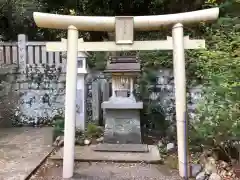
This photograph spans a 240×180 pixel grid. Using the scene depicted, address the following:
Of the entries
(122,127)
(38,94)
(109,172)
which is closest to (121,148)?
(122,127)

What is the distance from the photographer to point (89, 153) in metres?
5.84

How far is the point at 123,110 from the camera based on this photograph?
21.4 ft

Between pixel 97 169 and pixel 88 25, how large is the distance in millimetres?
2267

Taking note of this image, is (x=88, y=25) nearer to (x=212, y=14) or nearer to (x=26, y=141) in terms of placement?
(x=212, y=14)

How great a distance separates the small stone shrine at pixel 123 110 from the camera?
6445 millimetres

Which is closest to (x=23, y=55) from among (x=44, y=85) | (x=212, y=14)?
(x=44, y=85)

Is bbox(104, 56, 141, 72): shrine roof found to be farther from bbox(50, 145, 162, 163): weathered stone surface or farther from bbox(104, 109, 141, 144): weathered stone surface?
bbox(50, 145, 162, 163): weathered stone surface

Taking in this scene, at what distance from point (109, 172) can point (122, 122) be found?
172 centimetres

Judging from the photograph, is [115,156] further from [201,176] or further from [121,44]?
[121,44]

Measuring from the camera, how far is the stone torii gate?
4727 millimetres

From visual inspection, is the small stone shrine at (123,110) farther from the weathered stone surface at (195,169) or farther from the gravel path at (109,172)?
the weathered stone surface at (195,169)

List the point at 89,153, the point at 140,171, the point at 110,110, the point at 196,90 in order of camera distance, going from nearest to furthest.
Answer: the point at 140,171 → the point at 89,153 → the point at 110,110 → the point at 196,90

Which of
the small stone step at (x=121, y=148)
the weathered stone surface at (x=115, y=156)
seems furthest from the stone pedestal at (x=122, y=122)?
the weathered stone surface at (x=115, y=156)

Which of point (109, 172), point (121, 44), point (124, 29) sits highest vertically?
point (124, 29)
